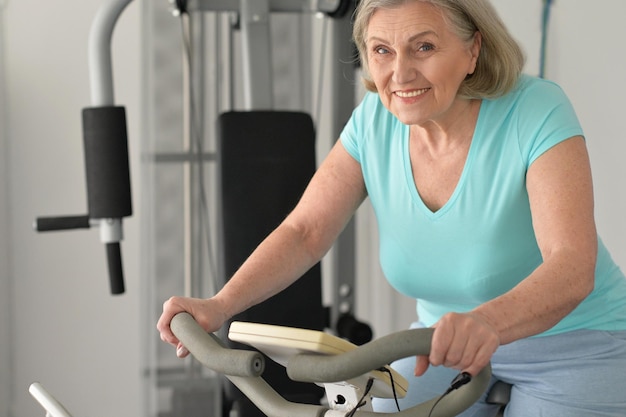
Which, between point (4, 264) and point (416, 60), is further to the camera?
point (4, 264)

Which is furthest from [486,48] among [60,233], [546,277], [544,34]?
[60,233]

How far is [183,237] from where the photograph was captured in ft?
8.26

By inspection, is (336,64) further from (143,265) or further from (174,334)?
(174,334)

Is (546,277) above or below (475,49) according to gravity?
below

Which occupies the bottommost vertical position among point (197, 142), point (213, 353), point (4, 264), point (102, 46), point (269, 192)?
point (4, 264)

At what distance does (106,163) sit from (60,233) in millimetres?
1097

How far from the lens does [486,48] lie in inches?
58.6

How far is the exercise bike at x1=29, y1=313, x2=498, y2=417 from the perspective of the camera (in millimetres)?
1044

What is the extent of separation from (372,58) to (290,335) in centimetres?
56

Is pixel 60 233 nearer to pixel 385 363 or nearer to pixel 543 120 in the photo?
pixel 543 120

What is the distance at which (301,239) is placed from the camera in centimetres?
161

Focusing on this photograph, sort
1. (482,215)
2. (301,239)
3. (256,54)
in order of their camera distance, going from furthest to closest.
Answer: (256,54)
(301,239)
(482,215)

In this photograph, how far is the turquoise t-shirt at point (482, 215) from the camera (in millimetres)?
1423

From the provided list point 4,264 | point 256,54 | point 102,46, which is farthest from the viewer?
point 4,264
